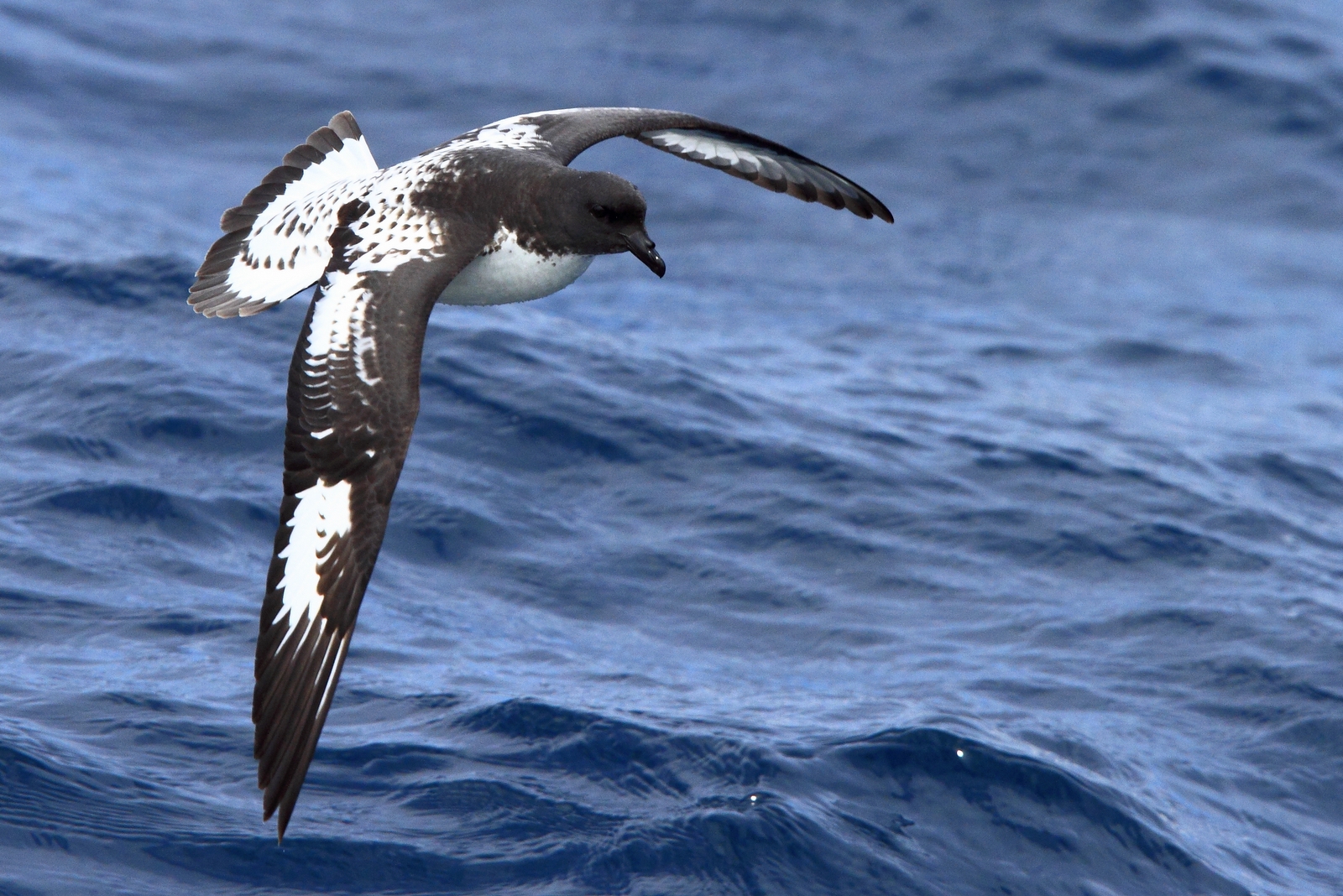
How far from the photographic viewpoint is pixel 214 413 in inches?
482

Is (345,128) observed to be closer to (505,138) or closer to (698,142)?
(505,138)

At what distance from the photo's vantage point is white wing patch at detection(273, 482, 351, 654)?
7.37 meters

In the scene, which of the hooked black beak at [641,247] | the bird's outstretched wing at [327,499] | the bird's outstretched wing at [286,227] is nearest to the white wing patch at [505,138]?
the bird's outstretched wing at [286,227]

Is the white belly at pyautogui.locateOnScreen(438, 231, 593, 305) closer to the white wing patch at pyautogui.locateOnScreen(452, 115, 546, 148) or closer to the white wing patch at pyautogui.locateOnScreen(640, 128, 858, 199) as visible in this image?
the white wing patch at pyautogui.locateOnScreen(452, 115, 546, 148)

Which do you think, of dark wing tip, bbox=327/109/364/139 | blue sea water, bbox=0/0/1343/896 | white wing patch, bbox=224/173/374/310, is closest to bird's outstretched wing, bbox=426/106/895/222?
dark wing tip, bbox=327/109/364/139

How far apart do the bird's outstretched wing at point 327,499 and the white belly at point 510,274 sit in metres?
0.91

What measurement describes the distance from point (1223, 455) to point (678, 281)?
599 cm

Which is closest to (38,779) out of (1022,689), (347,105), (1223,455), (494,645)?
(494,645)

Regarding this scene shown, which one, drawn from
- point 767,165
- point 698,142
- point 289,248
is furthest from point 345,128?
point 767,165

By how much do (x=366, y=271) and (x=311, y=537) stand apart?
1.35 meters

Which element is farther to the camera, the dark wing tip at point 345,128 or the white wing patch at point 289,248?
the dark wing tip at point 345,128

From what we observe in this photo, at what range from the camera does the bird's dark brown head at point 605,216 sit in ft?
27.4

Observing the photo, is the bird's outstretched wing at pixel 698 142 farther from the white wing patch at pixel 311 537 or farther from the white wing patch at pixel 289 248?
the white wing patch at pixel 311 537

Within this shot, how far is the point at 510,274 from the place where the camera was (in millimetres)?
8578
